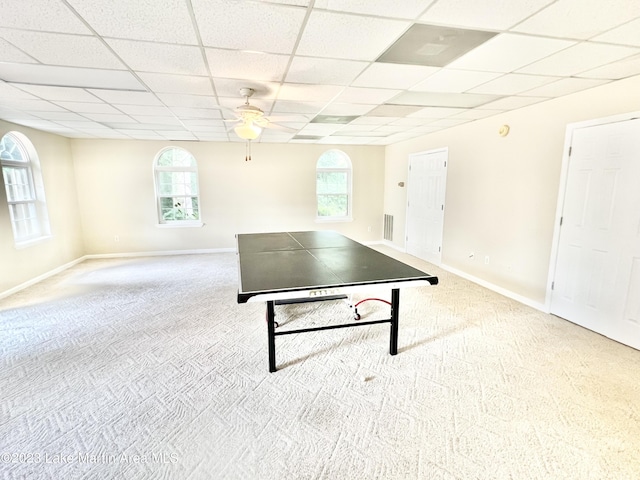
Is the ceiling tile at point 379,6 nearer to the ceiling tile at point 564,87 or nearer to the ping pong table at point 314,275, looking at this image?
the ping pong table at point 314,275

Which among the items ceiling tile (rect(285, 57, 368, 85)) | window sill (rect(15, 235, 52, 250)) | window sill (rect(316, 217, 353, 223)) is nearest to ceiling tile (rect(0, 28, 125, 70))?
ceiling tile (rect(285, 57, 368, 85))

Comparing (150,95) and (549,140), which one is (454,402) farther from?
(150,95)

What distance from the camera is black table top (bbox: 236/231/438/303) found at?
201 centimetres

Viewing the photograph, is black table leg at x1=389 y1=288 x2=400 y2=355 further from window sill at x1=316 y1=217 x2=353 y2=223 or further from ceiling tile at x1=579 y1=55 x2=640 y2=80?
window sill at x1=316 y1=217 x2=353 y2=223

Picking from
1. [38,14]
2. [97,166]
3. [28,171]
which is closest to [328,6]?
[38,14]

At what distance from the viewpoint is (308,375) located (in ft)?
7.47

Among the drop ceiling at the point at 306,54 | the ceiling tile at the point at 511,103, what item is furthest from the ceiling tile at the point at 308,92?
the ceiling tile at the point at 511,103

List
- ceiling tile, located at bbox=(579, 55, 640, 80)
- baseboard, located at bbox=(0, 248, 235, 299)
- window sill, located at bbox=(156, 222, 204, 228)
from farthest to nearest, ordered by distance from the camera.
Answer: window sill, located at bbox=(156, 222, 204, 228)
baseboard, located at bbox=(0, 248, 235, 299)
ceiling tile, located at bbox=(579, 55, 640, 80)

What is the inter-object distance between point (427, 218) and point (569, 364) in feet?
11.3

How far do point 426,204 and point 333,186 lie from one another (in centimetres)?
228

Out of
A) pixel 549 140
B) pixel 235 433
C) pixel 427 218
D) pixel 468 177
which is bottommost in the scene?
pixel 235 433

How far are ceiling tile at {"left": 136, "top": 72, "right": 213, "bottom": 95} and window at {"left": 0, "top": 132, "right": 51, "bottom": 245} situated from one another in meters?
3.03

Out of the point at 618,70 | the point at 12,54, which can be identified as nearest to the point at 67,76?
the point at 12,54

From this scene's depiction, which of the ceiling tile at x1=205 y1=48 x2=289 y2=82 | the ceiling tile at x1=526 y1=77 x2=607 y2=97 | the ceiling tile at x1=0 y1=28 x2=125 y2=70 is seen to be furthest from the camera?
the ceiling tile at x1=526 y1=77 x2=607 y2=97
